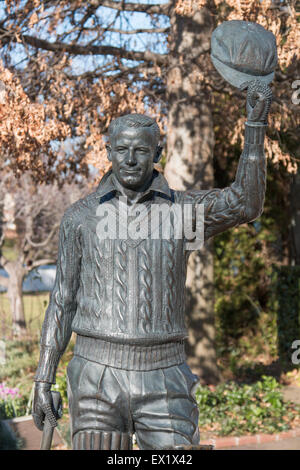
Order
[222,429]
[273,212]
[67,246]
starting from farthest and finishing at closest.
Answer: [273,212], [222,429], [67,246]

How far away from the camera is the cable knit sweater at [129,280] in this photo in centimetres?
A: 250

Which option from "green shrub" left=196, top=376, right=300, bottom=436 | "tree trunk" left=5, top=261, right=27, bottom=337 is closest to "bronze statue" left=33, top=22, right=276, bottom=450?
"green shrub" left=196, top=376, right=300, bottom=436

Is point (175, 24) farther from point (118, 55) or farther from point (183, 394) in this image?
point (183, 394)

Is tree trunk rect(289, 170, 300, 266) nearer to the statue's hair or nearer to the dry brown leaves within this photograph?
the dry brown leaves

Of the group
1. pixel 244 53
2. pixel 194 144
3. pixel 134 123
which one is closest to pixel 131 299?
pixel 134 123

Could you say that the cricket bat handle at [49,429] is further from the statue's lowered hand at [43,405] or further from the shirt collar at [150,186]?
the shirt collar at [150,186]

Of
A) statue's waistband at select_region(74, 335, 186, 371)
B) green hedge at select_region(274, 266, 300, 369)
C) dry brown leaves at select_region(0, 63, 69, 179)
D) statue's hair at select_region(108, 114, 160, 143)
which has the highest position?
dry brown leaves at select_region(0, 63, 69, 179)

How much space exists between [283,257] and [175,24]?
4.55 meters

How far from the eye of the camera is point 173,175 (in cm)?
693

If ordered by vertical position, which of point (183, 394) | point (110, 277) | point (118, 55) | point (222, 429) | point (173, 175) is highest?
point (118, 55)

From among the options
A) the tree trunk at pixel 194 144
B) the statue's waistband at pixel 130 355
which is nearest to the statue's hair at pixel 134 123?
the statue's waistband at pixel 130 355

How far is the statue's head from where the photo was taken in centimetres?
257

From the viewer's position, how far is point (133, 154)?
8.45 feet

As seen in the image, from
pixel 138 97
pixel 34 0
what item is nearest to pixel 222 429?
pixel 138 97
